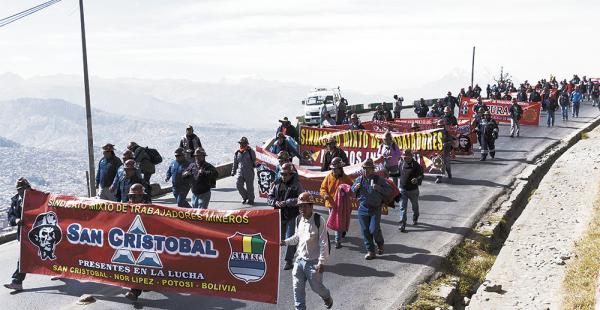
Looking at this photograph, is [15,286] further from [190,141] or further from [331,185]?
[190,141]

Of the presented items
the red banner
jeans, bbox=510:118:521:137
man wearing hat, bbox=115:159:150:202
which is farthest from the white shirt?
jeans, bbox=510:118:521:137

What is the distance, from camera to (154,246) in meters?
9.29

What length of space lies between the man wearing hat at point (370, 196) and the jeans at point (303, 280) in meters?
3.18

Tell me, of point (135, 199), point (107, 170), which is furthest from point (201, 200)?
point (135, 199)

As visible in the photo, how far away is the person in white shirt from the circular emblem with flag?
24.9 inches

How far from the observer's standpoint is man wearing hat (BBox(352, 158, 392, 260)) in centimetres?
1123

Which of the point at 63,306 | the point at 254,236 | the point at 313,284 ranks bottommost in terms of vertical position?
the point at 63,306

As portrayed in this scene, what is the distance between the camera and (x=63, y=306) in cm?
954

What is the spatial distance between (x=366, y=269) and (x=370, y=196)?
134 centimetres

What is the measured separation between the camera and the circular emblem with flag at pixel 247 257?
875 centimetres

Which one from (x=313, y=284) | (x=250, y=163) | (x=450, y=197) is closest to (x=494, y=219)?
(x=450, y=197)

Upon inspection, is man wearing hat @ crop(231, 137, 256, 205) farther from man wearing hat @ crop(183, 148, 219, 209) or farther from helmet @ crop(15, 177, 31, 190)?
helmet @ crop(15, 177, 31, 190)

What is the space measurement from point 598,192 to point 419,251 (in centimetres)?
1111

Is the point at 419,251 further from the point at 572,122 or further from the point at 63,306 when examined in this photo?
the point at 572,122
